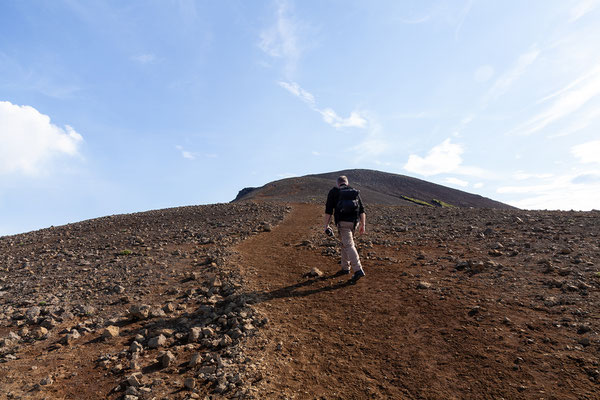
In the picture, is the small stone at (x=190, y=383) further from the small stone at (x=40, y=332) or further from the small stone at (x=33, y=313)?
the small stone at (x=33, y=313)

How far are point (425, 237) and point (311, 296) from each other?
7735 millimetres

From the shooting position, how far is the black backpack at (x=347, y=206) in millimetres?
8859

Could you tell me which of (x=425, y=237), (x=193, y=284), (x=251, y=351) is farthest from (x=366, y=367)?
(x=425, y=237)

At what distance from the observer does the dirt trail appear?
4.59 m

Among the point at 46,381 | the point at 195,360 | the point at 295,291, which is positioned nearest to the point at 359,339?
the point at 295,291

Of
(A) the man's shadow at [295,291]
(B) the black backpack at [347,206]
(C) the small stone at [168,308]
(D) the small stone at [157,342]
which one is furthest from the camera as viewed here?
(B) the black backpack at [347,206]

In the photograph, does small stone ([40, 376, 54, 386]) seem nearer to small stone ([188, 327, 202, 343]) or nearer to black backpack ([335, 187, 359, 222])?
small stone ([188, 327, 202, 343])

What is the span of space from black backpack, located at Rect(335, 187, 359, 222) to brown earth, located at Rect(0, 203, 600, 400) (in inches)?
70.4

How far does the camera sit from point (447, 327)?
6.07 meters

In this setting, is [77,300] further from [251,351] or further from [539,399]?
[539,399]

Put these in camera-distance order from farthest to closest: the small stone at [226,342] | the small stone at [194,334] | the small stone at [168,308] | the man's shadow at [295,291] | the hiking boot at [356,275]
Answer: the hiking boot at [356,275] < the man's shadow at [295,291] < the small stone at [168,308] < the small stone at [194,334] < the small stone at [226,342]

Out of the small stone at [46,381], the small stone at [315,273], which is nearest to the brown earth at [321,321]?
the small stone at [46,381]

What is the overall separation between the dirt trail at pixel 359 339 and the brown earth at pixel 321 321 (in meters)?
0.03

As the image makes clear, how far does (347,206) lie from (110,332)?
6248 mm
